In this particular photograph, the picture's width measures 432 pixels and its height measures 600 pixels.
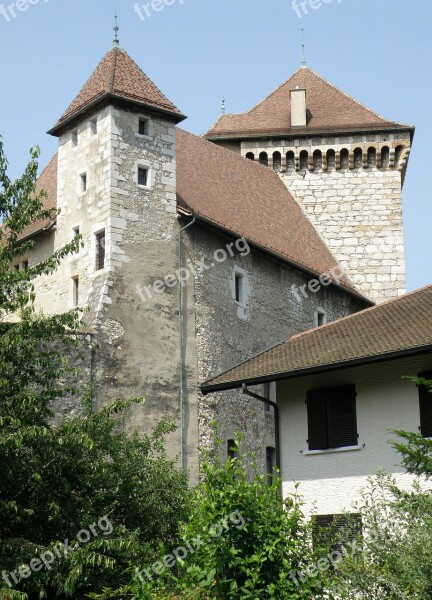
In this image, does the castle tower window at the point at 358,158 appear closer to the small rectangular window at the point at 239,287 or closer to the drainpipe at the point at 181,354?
the small rectangular window at the point at 239,287

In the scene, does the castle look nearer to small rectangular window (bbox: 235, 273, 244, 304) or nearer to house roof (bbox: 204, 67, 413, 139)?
small rectangular window (bbox: 235, 273, 244, 304)

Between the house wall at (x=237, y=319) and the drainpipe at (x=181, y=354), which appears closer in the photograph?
the drainpipe at (x=181, y=354)

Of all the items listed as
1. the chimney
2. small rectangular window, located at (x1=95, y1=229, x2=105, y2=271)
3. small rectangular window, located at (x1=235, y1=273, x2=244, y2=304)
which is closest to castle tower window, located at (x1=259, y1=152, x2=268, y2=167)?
the chimney

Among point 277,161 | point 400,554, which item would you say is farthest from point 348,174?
point 400,554

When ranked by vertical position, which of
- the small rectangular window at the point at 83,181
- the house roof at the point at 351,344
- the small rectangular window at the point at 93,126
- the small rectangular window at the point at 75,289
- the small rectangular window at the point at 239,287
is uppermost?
the small rectangular window at the point at 93,126

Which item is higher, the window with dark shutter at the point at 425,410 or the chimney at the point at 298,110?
the chimney at the point at 298,110

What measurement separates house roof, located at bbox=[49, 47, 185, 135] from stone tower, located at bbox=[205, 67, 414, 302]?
29.2 ft

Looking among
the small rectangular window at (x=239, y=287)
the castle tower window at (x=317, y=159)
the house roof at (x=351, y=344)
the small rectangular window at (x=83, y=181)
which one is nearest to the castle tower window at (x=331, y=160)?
the castle tower window at (x=317, y=159)

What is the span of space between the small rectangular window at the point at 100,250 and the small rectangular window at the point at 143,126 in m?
2.95

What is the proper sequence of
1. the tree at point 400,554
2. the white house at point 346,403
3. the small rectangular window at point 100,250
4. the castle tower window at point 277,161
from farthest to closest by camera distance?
the castle tower window at point 277,161
the small rectangular window at point 100,250
the white house at point 346,403
the tree at point 400,554

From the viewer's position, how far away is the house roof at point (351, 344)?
16.5 meters

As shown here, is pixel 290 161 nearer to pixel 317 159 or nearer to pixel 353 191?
pixel 317 159

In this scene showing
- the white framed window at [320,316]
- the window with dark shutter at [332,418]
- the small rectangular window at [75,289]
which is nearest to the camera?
the window with dark shutter at [332,418]

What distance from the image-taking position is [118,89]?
27.3 m
